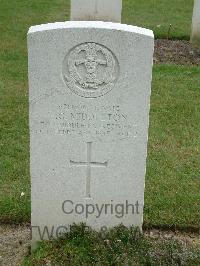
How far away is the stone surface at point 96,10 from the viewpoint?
1088 centimetres

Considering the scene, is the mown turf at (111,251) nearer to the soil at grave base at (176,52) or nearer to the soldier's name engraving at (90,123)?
the soldier's name engraving at (90,123)

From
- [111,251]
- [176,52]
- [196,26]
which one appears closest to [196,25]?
[196,26]

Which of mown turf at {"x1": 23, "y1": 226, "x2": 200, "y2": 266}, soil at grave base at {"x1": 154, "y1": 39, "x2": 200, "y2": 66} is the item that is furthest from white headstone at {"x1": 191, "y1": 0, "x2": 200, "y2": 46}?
mown turf at {"x1": 23, "y1": 226, "x2": 200, "y2": 266}

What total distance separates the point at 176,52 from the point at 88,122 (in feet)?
21.1

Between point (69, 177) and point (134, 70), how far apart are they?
39.2 inches

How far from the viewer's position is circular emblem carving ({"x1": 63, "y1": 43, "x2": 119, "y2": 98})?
3988 millimetres

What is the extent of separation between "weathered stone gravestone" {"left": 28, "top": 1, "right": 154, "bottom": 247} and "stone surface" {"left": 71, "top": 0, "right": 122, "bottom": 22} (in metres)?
7.00

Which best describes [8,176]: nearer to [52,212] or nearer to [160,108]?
[52,212]

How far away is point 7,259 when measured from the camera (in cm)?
459

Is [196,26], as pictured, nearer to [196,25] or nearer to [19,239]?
[196,25]

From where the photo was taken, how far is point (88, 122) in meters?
4.20

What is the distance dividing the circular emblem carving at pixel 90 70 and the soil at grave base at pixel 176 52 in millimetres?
5761

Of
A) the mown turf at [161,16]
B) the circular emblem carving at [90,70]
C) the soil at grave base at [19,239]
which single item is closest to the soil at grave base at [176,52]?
the mown turf at [161,16]

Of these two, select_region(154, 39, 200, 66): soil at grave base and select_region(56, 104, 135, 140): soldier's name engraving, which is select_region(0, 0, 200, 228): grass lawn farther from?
select_region(56, 104, 135, 140): soldier's name engraving
